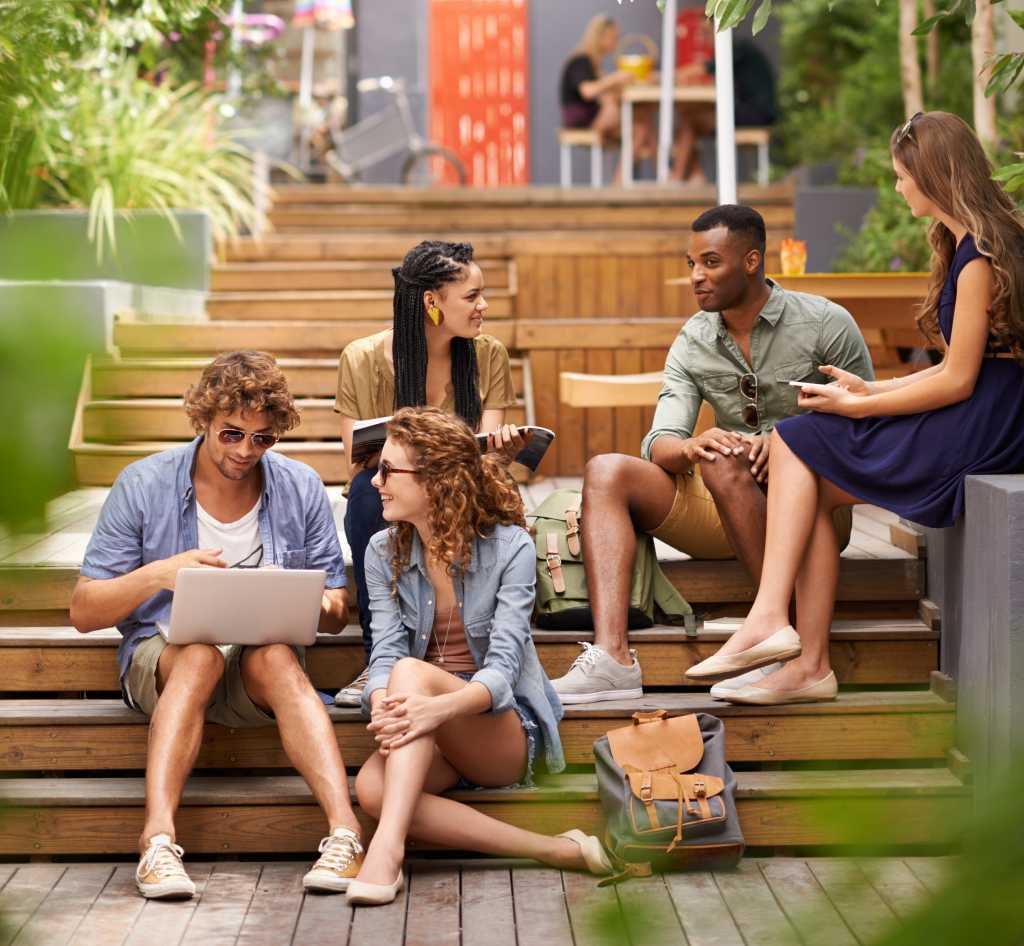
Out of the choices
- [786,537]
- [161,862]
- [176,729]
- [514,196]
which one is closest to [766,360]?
[786,537]

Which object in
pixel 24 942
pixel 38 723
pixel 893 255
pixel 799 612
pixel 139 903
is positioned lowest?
pixel 139 903

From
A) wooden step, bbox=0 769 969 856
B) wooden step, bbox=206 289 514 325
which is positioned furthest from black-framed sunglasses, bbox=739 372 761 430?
wooden step, bbox=206 289 514 325

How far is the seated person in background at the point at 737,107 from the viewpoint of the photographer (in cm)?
942

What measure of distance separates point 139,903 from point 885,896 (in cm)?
276

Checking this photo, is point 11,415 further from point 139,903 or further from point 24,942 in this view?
point 139,903

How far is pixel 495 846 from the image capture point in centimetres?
311

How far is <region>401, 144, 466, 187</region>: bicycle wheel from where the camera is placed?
1030 cm

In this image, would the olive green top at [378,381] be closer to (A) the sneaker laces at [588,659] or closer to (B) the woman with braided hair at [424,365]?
(B) the woman with braided hair at [424,365]

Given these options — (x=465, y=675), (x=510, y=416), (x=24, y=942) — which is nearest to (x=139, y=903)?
(x=465, y=675)

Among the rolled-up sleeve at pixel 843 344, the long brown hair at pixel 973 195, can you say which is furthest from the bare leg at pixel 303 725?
the long brown hair at pixel 973 195

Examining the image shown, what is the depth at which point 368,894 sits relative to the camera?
9.67 ft

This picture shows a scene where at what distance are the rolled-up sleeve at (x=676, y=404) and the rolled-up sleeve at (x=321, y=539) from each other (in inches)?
30.7

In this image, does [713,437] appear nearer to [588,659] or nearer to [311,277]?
[588,659]

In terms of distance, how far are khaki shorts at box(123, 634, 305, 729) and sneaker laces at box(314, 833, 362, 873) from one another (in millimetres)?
359
